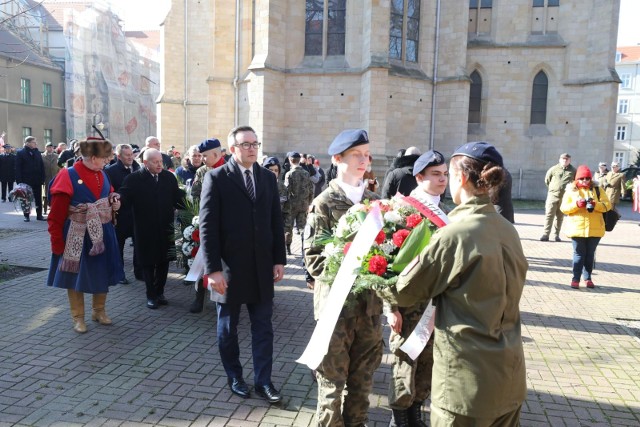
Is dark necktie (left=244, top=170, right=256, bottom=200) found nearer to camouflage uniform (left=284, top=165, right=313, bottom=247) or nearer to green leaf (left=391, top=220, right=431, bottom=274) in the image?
green leaf (left=391, top=220, right=431, bottom=274)

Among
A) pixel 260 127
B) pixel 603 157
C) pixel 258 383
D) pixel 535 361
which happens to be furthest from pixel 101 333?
pixel 603 157

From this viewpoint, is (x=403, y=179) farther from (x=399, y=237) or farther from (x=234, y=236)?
(x=399, y=237)

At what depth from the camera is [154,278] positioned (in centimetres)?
651

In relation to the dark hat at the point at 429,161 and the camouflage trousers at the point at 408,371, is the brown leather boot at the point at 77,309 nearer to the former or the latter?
the camouflage trousers at the point at 408,371

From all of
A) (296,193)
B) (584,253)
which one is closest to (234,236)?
(296,193)

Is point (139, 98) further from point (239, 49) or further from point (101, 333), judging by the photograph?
point (101, 333)

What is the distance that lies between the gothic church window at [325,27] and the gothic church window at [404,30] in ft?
6.91

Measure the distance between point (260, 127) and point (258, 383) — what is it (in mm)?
16568

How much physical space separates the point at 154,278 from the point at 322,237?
157 inches

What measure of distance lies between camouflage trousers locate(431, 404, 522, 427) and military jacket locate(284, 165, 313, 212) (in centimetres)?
740

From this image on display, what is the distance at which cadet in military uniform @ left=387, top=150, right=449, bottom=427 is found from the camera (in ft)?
11.3

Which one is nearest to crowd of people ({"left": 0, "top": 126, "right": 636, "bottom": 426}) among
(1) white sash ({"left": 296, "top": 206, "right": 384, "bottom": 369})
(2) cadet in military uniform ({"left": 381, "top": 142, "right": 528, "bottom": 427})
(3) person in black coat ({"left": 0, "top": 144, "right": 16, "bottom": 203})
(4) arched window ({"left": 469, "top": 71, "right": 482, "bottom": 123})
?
(2) cadet in military uniform ({"left": 381, "top": 142, "right": 528, "bottom": 427})

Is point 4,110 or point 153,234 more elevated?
point 4,110

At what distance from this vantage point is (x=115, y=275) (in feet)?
18.2
